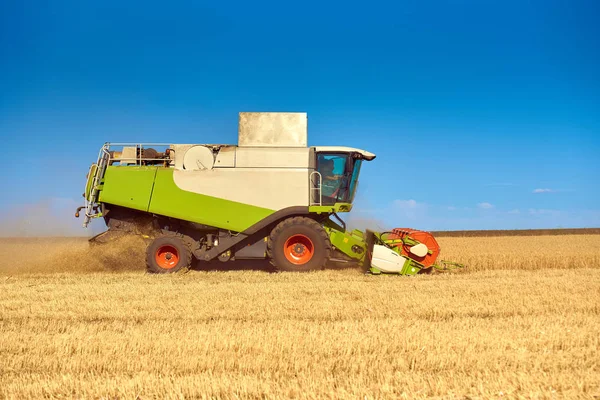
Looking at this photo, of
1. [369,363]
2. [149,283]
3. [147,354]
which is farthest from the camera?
[149,283]

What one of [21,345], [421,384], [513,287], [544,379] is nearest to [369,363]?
[421,384]

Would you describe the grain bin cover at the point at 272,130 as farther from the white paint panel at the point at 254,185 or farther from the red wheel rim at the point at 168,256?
the red wheel rim at the point at 168,256

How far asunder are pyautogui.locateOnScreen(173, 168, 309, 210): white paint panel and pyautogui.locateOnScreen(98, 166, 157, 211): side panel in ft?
1.89

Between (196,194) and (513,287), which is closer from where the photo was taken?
(513,287)

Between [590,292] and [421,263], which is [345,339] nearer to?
[590,292]

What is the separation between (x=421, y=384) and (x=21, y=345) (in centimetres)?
351

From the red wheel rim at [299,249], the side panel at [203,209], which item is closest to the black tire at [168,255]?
the side panel at [203,209]

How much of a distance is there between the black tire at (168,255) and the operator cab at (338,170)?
2.80m

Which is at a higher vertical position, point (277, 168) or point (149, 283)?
point (277, 168)

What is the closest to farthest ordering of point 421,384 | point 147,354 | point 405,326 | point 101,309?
point 421,384 < point 147,354 < point 405,326 < point 101,309

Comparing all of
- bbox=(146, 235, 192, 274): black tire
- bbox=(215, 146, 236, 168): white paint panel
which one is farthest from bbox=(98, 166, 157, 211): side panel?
bbox=(215, 146, 236, 168): white paint panel

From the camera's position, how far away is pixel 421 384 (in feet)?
12.5

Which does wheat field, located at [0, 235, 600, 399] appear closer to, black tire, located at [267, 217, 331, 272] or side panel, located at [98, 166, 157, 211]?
black tire, located at [267, 217, 331, 272]

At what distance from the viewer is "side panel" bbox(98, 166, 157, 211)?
35.1 ft
